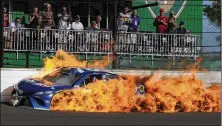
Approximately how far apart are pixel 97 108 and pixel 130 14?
16.1 feet

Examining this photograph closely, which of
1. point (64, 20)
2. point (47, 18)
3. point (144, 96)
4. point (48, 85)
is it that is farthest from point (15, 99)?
Answer: point (64, 20)

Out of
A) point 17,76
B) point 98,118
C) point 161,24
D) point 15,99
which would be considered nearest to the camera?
point 98,118

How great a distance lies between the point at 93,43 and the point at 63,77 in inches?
79.8

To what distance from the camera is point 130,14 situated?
16.3 metres

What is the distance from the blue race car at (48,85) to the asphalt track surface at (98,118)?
0.37 meters

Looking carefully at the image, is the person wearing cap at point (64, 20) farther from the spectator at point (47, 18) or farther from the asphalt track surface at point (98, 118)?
the asphalt track surface at point (98, 118)

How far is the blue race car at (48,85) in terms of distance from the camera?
12.2 metres

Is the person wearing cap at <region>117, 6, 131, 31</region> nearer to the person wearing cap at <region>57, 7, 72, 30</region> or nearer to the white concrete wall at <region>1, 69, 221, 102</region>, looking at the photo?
the person wearing cap at <region>57, 7, 72, 30</region>

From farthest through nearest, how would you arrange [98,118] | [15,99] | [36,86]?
1. [15,99]
2. [36,86]
3. [98,118]

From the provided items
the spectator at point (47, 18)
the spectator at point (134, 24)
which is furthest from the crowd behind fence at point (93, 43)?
the spectator at point (134, 24)

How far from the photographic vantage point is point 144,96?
12.9 m

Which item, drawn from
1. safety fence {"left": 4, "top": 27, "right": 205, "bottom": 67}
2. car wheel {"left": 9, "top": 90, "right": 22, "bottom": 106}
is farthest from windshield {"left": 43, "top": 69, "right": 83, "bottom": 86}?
safety fence {"left": 4, "top": 27, "right": 205, "bottom": 67}

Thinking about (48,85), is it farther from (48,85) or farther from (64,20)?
(64,20)

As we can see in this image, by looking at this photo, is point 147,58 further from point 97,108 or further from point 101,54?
point 97,108
